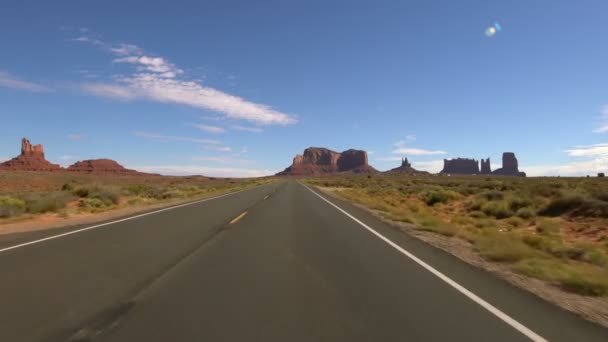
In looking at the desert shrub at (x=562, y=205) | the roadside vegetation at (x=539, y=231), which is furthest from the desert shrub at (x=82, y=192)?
the desert shrub at (x=562, y=205)

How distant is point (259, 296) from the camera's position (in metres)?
5.92

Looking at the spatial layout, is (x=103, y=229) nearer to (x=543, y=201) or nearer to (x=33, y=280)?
(x=33, y=280)

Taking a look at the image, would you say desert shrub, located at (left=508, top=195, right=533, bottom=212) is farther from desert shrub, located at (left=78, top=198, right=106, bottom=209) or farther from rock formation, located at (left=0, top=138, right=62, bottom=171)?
rock formation, located at (left=0, top=138, right=62, bottom=171)

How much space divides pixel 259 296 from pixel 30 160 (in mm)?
186144

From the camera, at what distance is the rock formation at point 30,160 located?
15925cm

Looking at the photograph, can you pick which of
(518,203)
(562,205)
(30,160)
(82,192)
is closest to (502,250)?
(562,205)

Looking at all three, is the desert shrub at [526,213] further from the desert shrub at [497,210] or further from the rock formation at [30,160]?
the rock formation at [30,160]

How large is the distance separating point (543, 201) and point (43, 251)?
27.6m

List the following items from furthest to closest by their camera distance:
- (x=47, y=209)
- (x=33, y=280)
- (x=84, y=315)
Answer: (x=47, y=209)
(x=33, y=280)
(x=84, y=315)

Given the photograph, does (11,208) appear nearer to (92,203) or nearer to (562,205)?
(92,203)

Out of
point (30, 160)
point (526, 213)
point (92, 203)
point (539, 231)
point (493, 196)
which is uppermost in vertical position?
point (30, 160)

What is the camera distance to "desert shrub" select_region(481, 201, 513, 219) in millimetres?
24453

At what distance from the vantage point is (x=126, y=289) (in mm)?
6199

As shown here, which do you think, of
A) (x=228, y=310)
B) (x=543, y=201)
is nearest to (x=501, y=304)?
(x=228, y=310)
